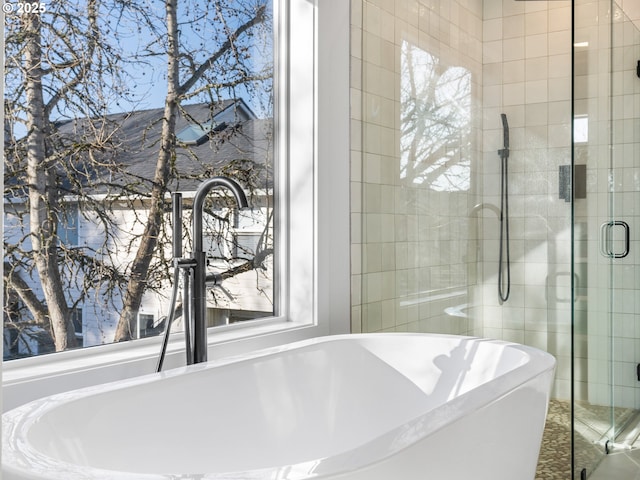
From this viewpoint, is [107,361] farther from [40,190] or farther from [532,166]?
[532,166]

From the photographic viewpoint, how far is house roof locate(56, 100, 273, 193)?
2.13 meters

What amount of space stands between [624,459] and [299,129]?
194 centimetres

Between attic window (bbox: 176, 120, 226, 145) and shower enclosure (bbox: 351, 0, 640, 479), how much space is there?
0.70 metres

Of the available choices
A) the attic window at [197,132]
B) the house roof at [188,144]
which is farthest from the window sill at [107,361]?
the attic window at [197,132]

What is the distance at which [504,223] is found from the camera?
271 centimetres

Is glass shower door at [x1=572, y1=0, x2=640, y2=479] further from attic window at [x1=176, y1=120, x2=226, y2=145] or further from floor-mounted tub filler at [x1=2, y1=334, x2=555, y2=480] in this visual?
attic window at [x1=176, y1=120, x2=226, y2=145]

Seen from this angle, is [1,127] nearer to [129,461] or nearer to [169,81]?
[129,461]

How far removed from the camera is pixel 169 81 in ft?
7.63

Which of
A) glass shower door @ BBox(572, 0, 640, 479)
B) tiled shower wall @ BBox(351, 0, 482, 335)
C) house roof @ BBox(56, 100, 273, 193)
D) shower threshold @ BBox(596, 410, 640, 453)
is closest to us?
house roof @ BBox(56, 100, 273, 193)

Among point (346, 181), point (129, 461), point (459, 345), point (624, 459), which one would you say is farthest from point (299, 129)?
point (624, 459)

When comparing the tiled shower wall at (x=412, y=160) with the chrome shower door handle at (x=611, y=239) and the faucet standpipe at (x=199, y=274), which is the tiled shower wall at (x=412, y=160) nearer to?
the chrome shower door handle at (x=611, y=239)

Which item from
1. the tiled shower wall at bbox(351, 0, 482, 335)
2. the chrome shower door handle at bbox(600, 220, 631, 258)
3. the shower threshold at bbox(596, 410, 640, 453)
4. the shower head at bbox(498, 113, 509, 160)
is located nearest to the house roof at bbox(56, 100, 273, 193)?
the tiled shower wall at bbox(351, 0, 482, 335)

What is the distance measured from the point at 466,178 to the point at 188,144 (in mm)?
1198

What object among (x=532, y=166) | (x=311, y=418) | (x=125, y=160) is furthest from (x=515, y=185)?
(x=125, y=160)
